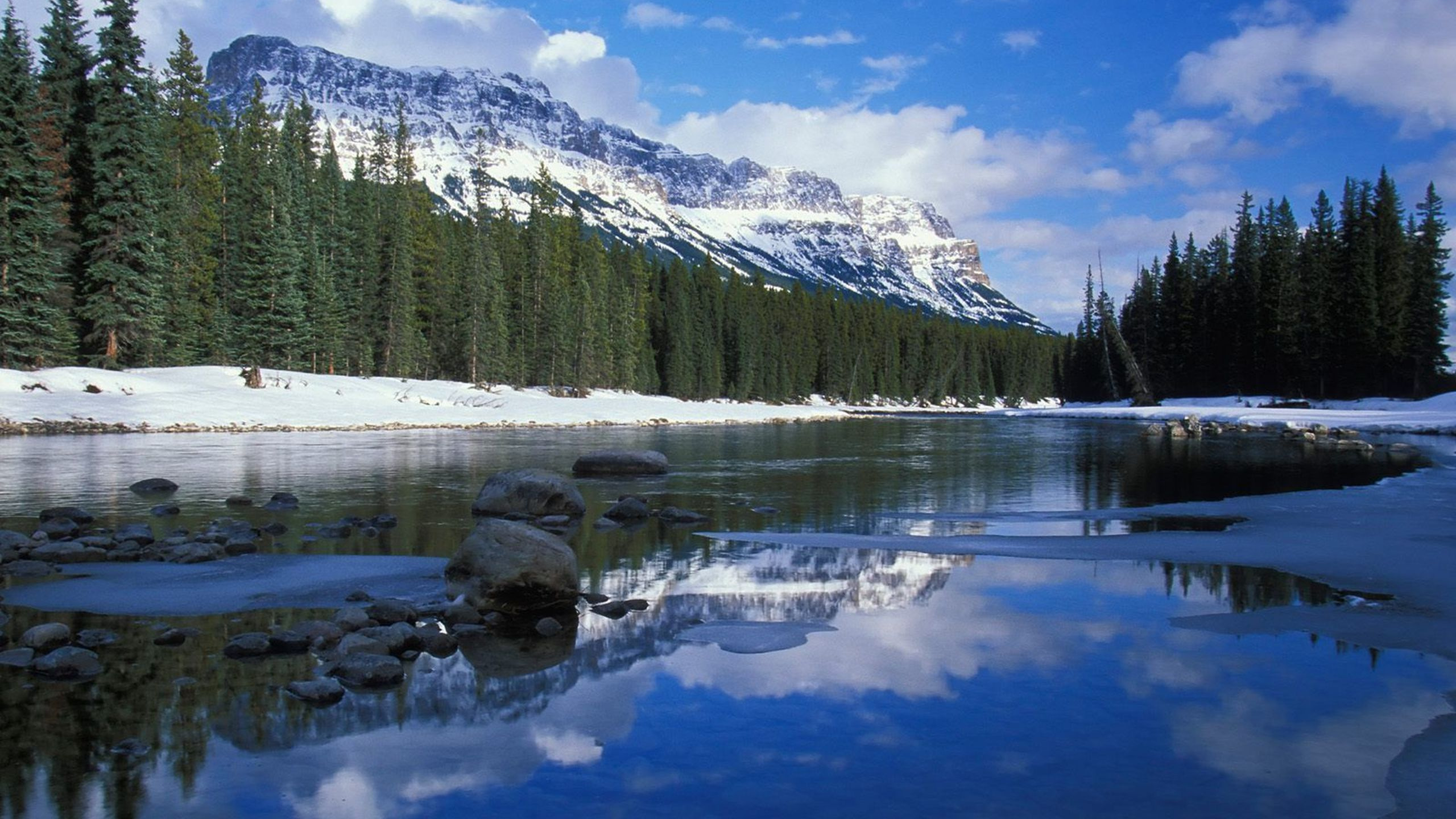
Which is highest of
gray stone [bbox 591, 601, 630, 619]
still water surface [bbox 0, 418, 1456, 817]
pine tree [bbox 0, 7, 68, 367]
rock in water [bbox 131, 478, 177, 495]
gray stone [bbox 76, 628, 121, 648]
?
pine tree [bbox 0, 7, 68, 367]

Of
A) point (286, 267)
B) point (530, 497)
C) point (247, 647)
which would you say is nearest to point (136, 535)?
point (530, 497)

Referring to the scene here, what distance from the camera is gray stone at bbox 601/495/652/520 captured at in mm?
17281

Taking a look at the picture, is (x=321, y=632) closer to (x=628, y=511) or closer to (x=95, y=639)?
(x=95, y=639)

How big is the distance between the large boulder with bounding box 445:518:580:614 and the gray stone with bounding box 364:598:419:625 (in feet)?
2.38

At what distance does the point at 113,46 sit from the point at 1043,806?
52723mm

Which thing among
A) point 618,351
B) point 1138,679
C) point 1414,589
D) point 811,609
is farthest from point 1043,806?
point 618,351

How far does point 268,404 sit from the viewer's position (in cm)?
4356

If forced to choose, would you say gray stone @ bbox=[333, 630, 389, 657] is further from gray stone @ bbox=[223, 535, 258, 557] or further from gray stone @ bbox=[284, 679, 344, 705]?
gray stone @ bbox=[223, 535, 258, 557]

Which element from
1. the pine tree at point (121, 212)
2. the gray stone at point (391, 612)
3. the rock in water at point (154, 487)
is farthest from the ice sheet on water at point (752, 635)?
the pine tree at point (121, 212)

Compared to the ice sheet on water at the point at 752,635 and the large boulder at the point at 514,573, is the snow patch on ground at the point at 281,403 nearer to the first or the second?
the large boulder at the point at 514,573

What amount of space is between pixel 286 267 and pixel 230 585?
4588 cm

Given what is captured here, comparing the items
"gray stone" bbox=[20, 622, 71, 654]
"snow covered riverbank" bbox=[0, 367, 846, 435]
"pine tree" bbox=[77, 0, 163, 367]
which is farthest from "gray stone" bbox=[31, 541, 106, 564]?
"pine tree" bbox=[77, 0, 163, 367]

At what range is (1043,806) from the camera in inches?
211

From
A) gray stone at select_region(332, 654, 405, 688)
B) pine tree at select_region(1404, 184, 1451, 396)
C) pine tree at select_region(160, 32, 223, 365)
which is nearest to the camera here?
gray stone at select_region(332, 654, 405, 688)
